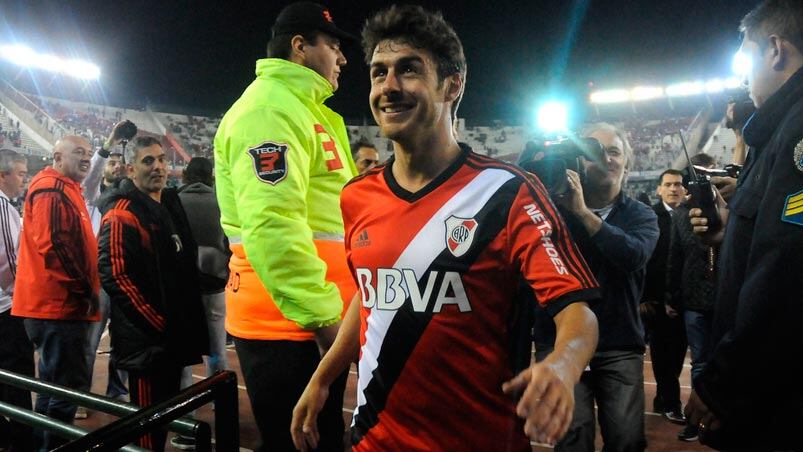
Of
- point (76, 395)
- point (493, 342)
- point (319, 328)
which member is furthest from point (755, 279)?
point (76, 395)

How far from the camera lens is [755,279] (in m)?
1.37

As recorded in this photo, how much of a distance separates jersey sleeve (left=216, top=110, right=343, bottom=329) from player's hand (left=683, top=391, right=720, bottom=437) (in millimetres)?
1160

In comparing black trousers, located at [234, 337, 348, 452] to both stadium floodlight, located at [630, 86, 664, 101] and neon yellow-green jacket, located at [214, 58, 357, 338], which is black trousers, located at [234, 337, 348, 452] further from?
stadium floodlight, located at [630, 86, 664, 101]

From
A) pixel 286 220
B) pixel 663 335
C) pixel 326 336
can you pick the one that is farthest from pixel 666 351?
pixel 286 220

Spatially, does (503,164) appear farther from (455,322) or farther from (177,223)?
(177,223)

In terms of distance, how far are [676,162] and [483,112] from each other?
34.2 ft

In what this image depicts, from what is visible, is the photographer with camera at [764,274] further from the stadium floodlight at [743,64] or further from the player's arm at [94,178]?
the player's arm at [94,178]

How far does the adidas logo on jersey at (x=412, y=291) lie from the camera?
1389 mm

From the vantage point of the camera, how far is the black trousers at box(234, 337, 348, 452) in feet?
6.29

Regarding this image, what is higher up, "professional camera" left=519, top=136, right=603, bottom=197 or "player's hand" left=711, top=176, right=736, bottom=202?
"professional camera" left=519, top=136, right=603, bottom=197

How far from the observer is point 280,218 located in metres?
1.78

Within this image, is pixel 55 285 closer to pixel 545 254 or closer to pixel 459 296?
pixel 459 296

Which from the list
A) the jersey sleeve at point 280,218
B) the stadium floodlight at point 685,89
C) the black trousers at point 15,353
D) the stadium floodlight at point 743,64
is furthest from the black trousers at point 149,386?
the stadium floodlight at point 685,89

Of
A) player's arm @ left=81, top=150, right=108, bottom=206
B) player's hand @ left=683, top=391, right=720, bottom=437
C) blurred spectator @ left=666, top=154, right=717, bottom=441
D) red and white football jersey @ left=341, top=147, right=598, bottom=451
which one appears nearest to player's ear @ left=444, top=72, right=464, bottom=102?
red and white football jersey @ left=341, top=147, right=598, bottom=451
